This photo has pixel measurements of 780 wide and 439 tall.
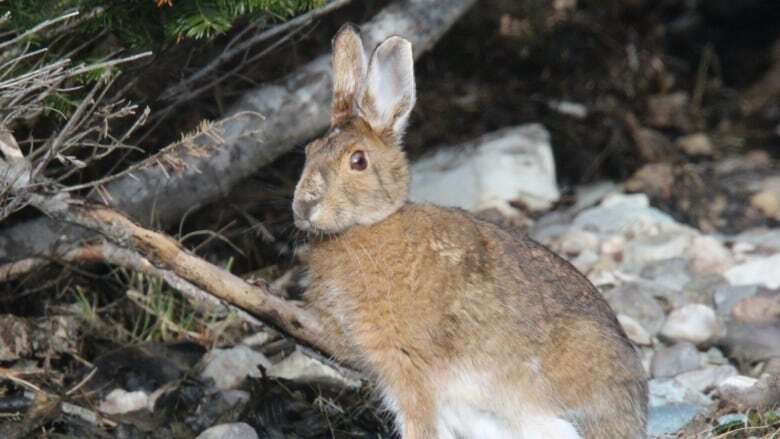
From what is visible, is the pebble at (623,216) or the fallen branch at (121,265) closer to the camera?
the fallen branch at (121,265)

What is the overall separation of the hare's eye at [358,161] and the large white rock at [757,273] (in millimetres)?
2412

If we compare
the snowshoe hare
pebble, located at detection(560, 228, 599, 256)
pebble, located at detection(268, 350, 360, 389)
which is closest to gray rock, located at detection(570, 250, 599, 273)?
pebble, located at detection(560, 228, 599, 256)

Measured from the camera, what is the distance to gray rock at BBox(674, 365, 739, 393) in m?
5.11

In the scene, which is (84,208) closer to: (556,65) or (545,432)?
(545,432)

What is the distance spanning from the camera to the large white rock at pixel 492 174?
22.0ft

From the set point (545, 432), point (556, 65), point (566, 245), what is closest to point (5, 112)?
point (545, 432)

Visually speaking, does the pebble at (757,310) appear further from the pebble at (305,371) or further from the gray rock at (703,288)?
the pebble at (305,371)

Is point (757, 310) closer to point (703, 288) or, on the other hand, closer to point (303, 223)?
point (703, 288)

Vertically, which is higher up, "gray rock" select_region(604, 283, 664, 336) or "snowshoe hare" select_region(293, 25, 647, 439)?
"snowshoe hare" select_region(293, 25, 647, 439)

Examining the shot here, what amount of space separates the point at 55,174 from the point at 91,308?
623mm

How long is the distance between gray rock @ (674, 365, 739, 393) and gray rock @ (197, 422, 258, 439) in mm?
1762

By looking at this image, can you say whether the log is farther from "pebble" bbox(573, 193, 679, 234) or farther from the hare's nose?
"pebble" bbox(573, 193, 679, 234)

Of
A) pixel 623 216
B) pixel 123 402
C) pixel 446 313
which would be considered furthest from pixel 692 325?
pixel 123 402

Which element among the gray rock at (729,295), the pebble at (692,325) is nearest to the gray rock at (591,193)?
the gray rock at (729,295)
